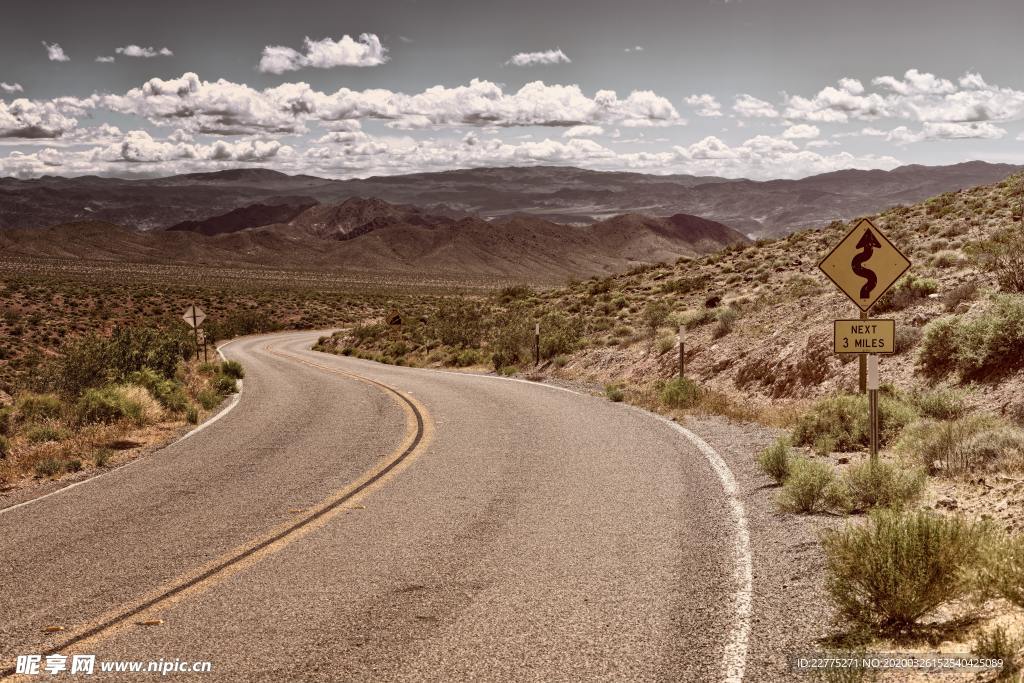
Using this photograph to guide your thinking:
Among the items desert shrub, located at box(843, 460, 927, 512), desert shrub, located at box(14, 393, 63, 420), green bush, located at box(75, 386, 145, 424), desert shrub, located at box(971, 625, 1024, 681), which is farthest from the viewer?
desert shrub, located at box(14, 393, 63, 420)

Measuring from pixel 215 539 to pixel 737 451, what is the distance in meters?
6.96

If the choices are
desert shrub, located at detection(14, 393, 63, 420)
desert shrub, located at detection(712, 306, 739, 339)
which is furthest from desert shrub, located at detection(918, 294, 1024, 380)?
desert shrub, located at detection(14, 393, 63, 420)

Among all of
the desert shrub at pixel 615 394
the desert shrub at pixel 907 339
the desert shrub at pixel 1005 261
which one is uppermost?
the desert shrub at pixel 1005 261

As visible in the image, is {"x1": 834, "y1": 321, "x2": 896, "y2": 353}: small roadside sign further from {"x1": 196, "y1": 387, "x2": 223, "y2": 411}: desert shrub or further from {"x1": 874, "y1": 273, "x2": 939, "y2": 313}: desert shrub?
{"x1": 196, "y1": 387, "x2": 223, "y2": 411}: desert shrub

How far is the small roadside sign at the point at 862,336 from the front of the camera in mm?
8828

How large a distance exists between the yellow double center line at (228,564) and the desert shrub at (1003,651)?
485 centimetres

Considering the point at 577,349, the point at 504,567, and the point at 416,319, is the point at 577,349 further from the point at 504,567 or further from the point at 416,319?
the point at 416,319

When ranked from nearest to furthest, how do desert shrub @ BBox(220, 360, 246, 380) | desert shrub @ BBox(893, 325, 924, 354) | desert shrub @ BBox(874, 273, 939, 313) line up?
desert shrub @ BBox(893, 325, 924, 354) < desert shrub @ BBox(874, 273, 939, 313) < desert shrub @ BBox(220, 360, 246, 380)

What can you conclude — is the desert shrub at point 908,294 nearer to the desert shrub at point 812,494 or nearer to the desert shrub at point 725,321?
the desert shrub at point 725,321

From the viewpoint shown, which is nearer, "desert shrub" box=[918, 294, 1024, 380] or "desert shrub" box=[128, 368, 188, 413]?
"desert shrub" box=[918, 294, 1024, 380]

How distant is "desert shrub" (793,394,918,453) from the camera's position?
10219mm

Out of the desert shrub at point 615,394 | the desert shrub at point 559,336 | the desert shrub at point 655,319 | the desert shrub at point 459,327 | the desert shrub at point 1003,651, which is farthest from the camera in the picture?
the desert shrub at point 459,327

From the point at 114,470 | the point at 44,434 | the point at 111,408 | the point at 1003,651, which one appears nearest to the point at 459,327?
the point at 111,408

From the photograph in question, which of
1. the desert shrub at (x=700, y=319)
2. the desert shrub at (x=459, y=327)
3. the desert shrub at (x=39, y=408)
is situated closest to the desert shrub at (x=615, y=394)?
the desert shrub at (x=700, y=319)
